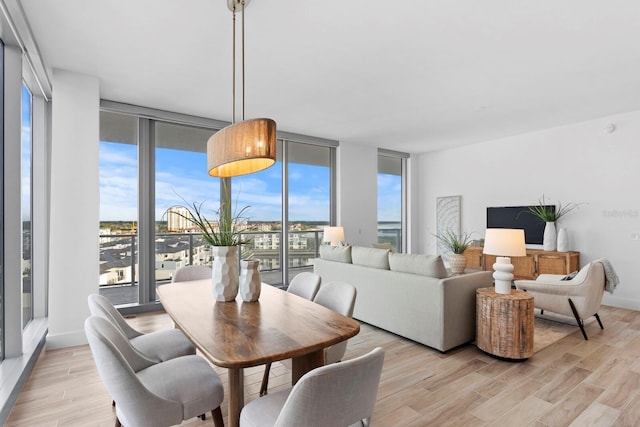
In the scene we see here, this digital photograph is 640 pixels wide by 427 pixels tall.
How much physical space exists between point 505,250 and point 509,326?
663mm

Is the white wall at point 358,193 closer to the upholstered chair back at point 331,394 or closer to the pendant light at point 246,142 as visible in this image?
the pendant light at point 246,142

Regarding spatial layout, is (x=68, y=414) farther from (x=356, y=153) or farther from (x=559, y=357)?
(x=356, y=153)

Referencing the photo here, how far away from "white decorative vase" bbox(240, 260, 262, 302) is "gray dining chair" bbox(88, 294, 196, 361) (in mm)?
464

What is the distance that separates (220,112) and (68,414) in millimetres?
3649

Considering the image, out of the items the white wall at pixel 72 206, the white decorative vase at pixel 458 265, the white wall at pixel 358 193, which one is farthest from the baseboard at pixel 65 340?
the white wall at pixel 358 193

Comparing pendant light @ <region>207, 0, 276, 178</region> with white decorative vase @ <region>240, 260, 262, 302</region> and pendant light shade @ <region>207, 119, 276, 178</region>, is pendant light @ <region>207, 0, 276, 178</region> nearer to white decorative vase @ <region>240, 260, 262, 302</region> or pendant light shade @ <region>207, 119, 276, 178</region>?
pendant light shade @ <region>207, 119, 276, 178</region>

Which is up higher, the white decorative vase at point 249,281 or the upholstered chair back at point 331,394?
the white decorative vase at point 249,281

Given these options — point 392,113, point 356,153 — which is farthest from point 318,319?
point 356,153

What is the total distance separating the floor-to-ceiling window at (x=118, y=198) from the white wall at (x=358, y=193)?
3.40m

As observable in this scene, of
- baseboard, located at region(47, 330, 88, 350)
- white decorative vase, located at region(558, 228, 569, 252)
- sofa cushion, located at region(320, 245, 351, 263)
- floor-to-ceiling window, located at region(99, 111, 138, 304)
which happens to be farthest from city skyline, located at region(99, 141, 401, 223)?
white decorative vase, located at region(558, 228, 569, 252)

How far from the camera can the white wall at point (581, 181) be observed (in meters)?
4.52

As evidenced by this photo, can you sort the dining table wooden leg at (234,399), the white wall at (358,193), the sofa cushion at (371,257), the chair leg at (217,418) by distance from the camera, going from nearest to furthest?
the dining table wooden leg at (234,399), the chair leg at (217,418), the sofa cushion at (371,257), the white wall at (358,193)

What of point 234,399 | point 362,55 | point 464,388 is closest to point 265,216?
point 362,55

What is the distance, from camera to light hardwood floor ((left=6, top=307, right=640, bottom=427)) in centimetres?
210
